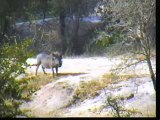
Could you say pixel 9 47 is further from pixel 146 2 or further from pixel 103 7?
pixel 146 2

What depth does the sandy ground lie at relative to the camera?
14.2ft

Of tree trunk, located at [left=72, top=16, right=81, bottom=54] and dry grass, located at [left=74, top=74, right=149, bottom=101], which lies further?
tree trunk, located at [left=72, top=16, right=81, bottom=54]

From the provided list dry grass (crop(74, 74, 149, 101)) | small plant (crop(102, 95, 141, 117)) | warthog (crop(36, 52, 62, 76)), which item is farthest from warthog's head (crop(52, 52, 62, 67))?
small plant (crop(102, 95, 141, 117))

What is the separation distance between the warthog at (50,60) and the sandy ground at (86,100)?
46 mm

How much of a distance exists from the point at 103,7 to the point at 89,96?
82 centimetres

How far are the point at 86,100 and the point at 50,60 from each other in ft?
1.67

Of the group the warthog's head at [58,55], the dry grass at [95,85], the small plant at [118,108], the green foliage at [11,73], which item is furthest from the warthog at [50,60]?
the small plant at [118,108]

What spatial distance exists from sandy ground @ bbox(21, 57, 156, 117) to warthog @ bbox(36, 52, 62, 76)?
5 cm

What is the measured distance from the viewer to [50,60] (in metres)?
4.54

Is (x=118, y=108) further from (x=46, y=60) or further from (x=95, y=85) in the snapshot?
(x=46, y=60)

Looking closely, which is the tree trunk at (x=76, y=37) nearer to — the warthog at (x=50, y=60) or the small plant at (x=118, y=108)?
the warthog at (x=50, y=60)

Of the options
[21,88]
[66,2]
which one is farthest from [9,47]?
[66,2]

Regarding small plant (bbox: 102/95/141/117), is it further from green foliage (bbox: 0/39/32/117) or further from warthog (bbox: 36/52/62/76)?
green foliage (bbox: 0/39/32/117)
